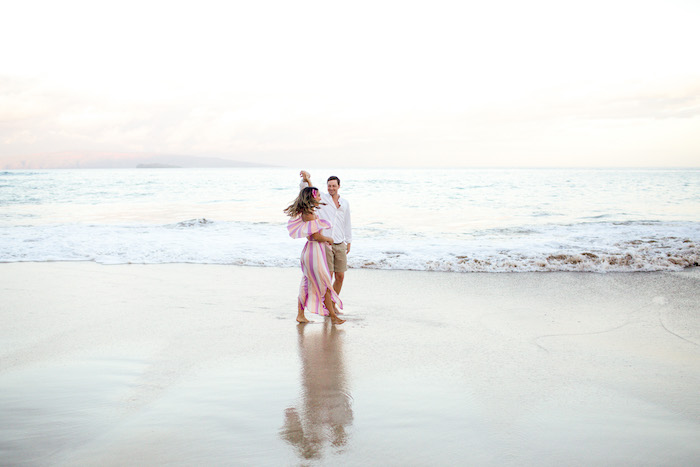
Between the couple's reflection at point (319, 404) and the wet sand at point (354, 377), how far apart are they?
18 mm

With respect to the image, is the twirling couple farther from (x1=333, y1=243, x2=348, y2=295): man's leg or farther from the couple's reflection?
the couple's reflection

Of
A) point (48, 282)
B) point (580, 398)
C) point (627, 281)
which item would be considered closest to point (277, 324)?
point (580, 398)

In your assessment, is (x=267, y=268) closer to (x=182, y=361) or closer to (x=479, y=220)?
(x=182, y=361)

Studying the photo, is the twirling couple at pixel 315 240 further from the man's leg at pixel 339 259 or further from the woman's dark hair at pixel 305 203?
the man's leg at pixel 339 259

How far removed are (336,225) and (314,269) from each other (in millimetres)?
694

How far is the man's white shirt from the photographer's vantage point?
6.09 meters

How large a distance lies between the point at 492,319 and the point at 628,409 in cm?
248

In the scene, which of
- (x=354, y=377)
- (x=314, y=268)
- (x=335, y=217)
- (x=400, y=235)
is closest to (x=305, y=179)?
(x=335, y=217)

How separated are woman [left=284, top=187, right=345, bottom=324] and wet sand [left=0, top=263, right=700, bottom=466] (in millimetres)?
250

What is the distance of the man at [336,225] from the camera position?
20.1 ft

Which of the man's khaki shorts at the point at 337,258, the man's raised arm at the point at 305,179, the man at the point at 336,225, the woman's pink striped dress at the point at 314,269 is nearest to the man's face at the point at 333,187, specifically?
the man at the point at 336,225

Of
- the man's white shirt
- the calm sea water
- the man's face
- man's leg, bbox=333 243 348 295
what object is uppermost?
the man's face

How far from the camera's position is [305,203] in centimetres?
564

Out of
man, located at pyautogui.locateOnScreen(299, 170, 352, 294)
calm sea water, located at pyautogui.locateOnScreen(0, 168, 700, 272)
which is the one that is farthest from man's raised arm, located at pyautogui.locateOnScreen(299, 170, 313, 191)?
calm sea water, located at pyautogui.locateOnScreen(0, 168, 700, 272)
